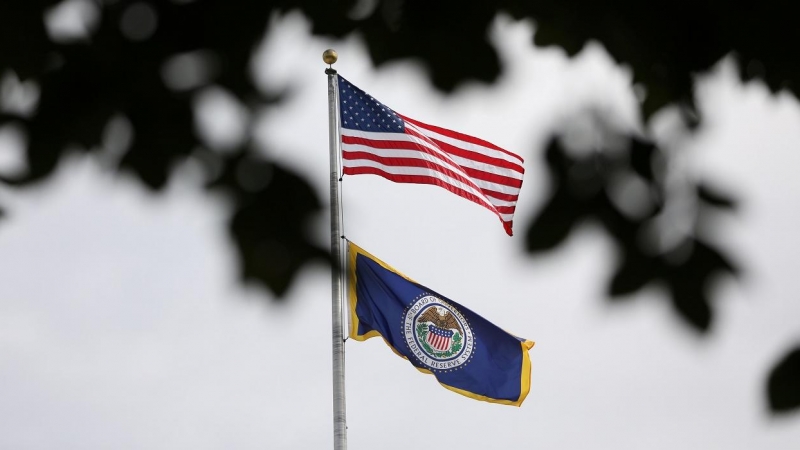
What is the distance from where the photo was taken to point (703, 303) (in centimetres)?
239

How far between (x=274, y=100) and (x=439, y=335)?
9204mm

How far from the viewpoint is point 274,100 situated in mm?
2514

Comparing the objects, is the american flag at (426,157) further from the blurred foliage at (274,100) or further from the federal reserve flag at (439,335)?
the blurred foliage at (274,100)

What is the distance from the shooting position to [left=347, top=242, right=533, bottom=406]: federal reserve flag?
11.3 metres

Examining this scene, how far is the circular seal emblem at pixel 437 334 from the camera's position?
11.4 metres

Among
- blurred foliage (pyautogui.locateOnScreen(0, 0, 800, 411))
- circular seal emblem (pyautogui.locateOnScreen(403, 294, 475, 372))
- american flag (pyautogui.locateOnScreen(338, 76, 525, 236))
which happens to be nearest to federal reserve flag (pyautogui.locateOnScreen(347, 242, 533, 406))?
circular seal emblem (pyautogui.locateOnScreen(403, 294, 475, 372))

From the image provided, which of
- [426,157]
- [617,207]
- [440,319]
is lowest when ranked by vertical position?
[617,207]

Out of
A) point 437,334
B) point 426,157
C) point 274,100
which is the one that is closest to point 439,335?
point 437,334

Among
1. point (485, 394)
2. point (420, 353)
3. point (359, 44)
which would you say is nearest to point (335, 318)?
point (420, 353)

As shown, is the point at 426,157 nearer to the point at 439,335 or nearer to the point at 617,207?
the point at 439,335

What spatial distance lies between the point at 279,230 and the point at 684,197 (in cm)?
83

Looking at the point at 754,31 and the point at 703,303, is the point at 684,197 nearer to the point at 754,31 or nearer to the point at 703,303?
the point at 703,303

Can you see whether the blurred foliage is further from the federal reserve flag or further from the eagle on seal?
the eagle on seal

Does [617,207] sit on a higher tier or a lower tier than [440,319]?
lower
